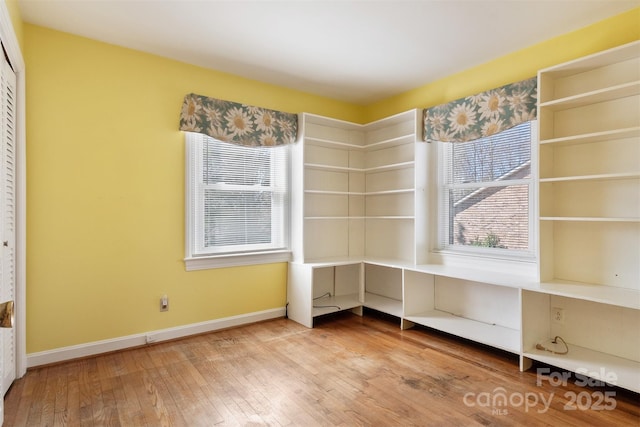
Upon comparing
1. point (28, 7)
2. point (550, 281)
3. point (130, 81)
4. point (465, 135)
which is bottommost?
point (550, 281)

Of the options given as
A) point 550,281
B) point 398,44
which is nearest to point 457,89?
point 398,44

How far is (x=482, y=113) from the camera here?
3016 millimetres

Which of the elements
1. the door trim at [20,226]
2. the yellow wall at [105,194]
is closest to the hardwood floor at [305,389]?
the door trim at [20,226]

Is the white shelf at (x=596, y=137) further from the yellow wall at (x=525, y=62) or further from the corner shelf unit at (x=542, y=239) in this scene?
the yellow wall at (x=525, y=62)

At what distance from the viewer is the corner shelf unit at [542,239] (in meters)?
2.32

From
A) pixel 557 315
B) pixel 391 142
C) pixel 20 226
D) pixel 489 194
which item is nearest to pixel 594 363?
pixel 557 315

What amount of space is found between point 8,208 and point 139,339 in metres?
1.38

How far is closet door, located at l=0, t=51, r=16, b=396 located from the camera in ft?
6.72

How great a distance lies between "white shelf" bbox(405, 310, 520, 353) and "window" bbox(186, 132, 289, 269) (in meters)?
1.59

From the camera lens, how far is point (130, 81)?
286 cm

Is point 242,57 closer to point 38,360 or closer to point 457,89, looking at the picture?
point 457,89

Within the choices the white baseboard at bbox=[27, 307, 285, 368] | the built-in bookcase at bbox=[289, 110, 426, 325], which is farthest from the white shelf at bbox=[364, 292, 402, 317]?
the white baseboard at bbox=[27, 307, 285, 368]

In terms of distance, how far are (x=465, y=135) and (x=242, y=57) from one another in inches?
83.9

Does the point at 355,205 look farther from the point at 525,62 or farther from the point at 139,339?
the point at 139,339
